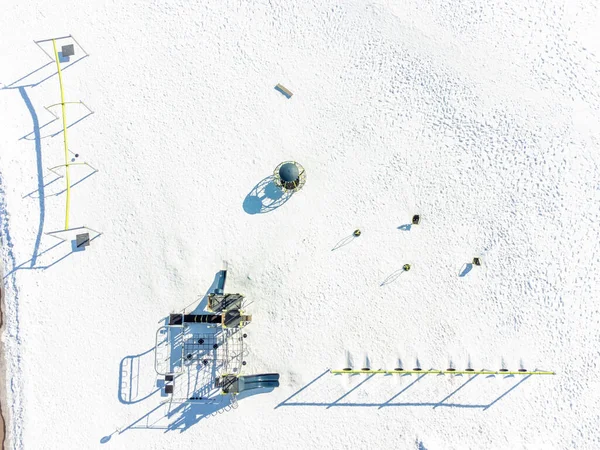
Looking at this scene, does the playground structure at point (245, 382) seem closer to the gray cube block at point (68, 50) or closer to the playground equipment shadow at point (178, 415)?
the playground equipment shadow at point (178, 415)

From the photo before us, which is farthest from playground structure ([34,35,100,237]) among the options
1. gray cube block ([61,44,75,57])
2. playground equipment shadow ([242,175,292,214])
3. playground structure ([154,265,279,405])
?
playground equipment shadow ([242,175,292,214])

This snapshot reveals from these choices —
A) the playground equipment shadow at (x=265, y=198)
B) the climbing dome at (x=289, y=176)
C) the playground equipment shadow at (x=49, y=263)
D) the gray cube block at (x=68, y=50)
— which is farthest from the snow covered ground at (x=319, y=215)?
the gray cube block at (x=68, y=50)

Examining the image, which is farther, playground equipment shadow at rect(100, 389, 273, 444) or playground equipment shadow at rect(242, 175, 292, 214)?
playground equipment shadow at rect(242, 175, 292, 214)

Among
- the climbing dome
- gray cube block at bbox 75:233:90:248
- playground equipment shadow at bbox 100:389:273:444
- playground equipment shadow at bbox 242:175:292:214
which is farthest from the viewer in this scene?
playground equipment shadow at bbox 242:175:292:214

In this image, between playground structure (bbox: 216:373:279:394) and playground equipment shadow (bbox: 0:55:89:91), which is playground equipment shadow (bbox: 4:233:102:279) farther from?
playground structure (bbox: 216:373:279:394)

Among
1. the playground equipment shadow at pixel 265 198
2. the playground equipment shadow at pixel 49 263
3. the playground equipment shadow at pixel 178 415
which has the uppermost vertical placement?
the playground equipment shadow at pixel 49 263

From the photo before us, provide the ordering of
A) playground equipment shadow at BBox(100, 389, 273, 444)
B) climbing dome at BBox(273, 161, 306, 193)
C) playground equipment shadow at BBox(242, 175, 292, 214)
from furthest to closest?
playground equipment shadow at BBox(242, 175, 292, 214), playground equipment shadow at BBox(100, 389, 273, 444), climbing dome at BBox(273, 161, 306, 193)
